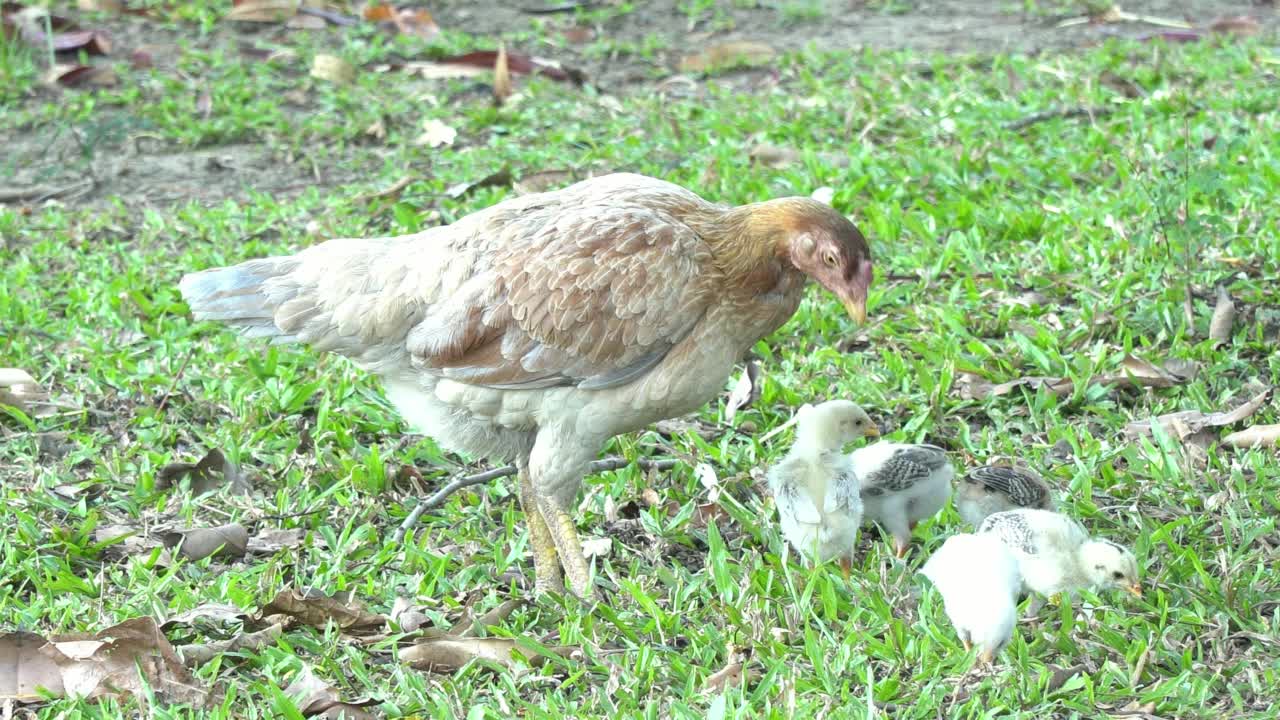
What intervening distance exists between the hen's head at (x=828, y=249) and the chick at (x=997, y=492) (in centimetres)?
70

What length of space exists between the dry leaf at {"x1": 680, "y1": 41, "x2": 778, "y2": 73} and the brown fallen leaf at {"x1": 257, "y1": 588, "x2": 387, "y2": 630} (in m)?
5.75

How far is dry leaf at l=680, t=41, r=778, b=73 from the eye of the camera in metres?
9.26

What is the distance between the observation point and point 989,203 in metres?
6.90

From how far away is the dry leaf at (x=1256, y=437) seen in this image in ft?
16.1

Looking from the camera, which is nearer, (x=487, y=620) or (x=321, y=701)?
(x=321, y=701)

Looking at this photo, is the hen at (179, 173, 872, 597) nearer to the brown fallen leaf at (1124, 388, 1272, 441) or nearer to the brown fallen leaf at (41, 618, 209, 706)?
the brown fallen leaf at (41, 618, 209, 706)

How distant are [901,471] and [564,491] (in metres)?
1.01

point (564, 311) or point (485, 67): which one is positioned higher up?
point (564, 311)

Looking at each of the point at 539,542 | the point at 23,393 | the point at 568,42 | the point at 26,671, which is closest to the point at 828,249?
the point at 539,542

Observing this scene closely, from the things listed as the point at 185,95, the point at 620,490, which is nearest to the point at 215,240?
the point at 185,95

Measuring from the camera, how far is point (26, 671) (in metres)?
3.92

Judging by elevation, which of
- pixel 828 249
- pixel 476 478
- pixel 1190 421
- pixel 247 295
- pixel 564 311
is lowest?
pixel 476 478

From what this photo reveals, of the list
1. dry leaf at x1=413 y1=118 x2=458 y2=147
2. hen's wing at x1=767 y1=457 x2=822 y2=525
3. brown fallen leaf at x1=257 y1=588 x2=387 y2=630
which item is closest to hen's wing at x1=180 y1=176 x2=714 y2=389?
hen's wing at x1=767 y1=457 x2=822 y2=525

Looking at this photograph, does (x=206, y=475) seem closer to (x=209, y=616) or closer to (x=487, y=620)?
(x=209, y=616)
